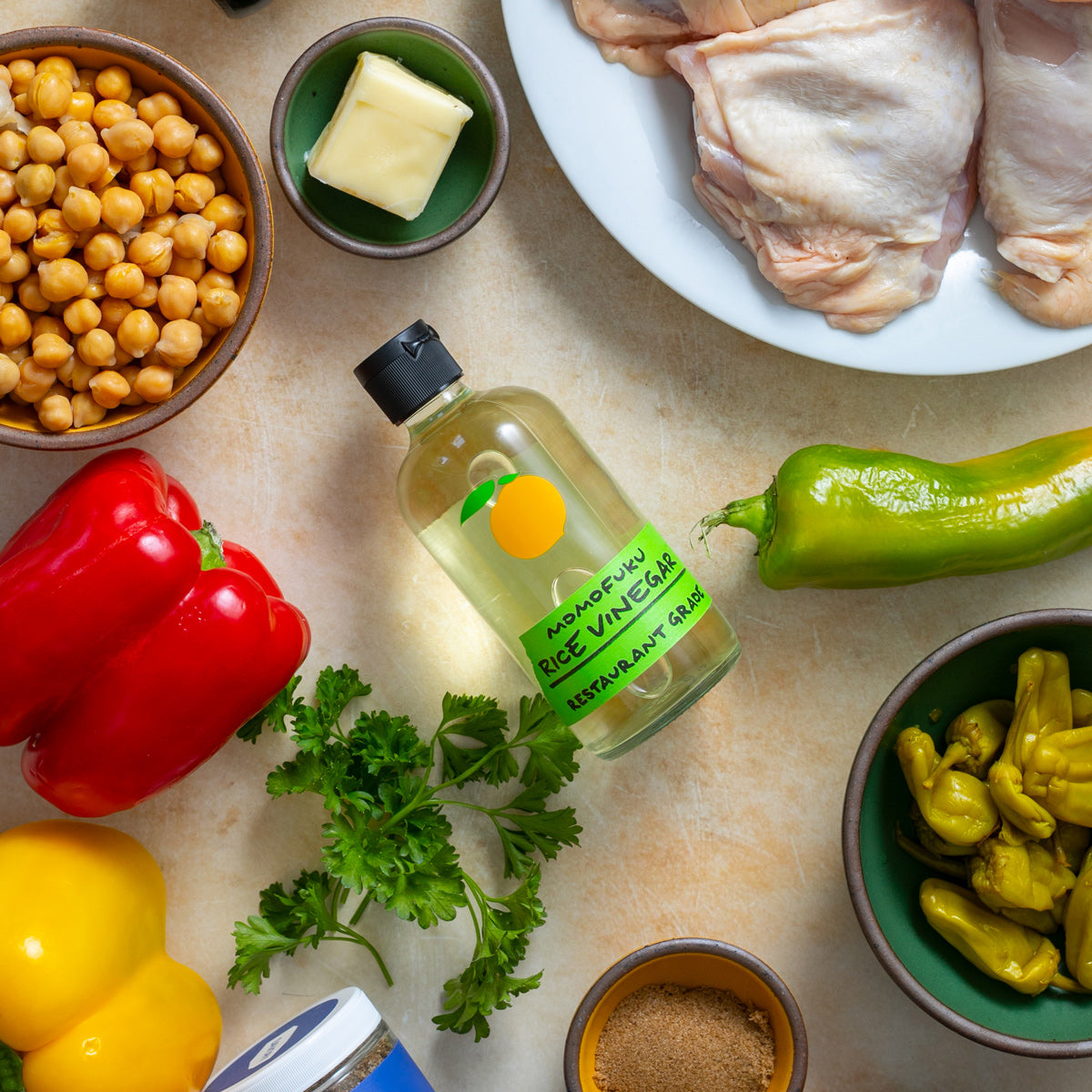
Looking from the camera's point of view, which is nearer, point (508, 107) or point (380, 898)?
point (380, 898)

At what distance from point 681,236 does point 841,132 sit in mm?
221

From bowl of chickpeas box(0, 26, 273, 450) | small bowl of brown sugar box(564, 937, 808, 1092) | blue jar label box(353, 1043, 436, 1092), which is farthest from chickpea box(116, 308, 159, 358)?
small bowl of brown sugar box(564, 937, 808, 1092)

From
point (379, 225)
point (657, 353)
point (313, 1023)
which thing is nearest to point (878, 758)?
point (657, 353)

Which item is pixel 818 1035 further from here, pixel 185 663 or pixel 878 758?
pixel 185 663

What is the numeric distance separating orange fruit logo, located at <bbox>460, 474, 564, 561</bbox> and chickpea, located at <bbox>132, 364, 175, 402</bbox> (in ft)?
1.22

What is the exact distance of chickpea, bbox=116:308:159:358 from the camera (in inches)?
44.6

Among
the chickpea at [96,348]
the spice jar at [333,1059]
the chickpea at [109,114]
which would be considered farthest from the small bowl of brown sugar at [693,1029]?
the chickpea at [109,114]

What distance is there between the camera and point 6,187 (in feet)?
3.68

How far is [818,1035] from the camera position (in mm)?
1367

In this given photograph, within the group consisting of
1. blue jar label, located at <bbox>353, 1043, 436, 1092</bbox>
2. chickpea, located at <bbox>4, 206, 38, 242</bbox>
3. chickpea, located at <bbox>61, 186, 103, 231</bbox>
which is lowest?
blue jar label, located at <bbox>353, 1043, 436, 1092</bbox>

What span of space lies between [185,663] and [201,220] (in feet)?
1.68

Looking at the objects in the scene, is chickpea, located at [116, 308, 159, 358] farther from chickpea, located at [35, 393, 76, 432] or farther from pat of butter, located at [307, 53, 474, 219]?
pat of butter, located at [307, 53, 474, 219]

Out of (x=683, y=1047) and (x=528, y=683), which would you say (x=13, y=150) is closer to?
(x=528, y=683)

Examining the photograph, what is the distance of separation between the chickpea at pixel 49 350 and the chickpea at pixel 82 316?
0.02 metres
